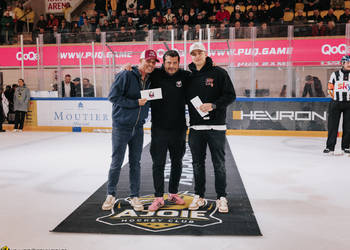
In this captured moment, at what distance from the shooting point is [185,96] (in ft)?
11.2

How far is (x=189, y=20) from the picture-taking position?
12.4 metres

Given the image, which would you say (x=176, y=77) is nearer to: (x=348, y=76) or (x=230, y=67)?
(x=348, y=76)

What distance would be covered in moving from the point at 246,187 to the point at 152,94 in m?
1.92

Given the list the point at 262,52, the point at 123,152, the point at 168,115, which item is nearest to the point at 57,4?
the point at 262,52

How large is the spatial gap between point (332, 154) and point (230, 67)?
3.75m

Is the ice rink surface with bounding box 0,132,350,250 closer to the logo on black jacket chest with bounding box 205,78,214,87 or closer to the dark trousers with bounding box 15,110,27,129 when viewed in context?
the logo on black jacket chest with bounding box 205,78,214,87

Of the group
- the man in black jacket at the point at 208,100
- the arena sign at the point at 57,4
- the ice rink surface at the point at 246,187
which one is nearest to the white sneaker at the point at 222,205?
the man in black jacket at the point at 208,100

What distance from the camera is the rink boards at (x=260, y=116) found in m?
8.67

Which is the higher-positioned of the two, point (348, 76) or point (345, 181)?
point (348, 76)

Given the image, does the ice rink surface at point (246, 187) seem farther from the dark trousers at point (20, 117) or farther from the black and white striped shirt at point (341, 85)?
the dark trousers at point (20, 117)

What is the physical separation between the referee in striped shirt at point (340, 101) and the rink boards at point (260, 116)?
222 cm

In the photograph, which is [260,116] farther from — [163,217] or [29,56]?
[29,56]

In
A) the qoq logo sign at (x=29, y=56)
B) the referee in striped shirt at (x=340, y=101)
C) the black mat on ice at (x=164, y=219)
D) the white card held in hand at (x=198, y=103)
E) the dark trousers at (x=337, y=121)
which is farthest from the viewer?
the qoq logo sign at (x=29, y=56)

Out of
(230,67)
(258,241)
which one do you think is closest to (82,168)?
(258,241)
